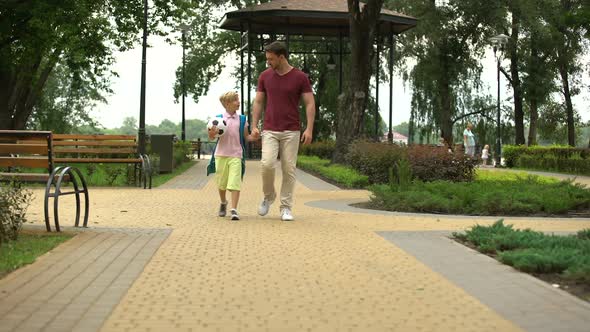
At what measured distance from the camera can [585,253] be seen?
23.5 ft

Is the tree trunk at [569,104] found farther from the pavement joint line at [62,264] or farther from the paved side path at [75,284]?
the pavement joint line at [62,264]

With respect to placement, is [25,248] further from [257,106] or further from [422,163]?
[422,163]

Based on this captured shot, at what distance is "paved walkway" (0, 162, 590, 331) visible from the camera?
17.5 ft

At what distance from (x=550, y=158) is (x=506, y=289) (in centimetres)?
2789

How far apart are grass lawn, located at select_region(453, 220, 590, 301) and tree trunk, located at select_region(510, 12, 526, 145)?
41336 mm

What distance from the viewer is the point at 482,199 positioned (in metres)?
12.7

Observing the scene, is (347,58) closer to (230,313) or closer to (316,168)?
(316,168)

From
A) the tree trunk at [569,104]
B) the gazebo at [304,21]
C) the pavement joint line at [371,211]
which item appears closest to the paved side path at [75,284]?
the pavement joint line at [371,211]

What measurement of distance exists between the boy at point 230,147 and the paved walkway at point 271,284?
2.79 feet

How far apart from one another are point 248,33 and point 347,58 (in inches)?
590

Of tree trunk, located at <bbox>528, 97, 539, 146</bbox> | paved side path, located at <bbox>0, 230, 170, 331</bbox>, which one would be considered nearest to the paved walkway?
paved side path, located at <bbox>0, 230, 170, 331</bbox>

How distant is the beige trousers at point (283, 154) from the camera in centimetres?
1131

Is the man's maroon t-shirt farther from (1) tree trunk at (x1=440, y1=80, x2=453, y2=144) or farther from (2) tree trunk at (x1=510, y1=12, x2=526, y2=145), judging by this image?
(2) tree trunk at (x1=510, y1=12, x2=526, y2=145)

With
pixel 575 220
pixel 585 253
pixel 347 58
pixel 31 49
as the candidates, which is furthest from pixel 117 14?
pixel 585 253
